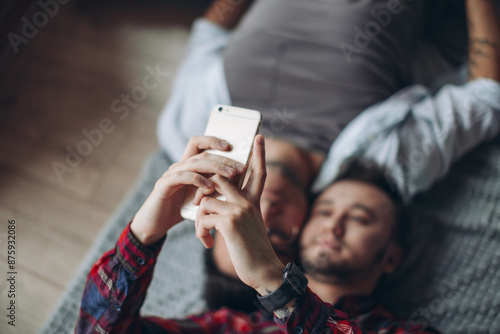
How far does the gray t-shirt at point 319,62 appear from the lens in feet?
2.82

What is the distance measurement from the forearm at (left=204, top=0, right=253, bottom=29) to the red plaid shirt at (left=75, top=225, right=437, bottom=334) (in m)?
0.74

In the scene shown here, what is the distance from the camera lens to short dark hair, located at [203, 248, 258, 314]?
767mm

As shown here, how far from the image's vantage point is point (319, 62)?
2.86ft

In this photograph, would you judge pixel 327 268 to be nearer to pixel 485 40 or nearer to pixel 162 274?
pixel 162 274

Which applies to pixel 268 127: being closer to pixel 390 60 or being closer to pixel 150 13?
pixel 390 60

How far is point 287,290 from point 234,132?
0.23 meters

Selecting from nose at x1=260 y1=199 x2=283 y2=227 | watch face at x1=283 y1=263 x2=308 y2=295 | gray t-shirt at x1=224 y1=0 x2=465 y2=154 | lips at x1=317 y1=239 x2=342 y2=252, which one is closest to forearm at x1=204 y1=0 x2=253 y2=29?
gray t-shirt at x1=224 y1=0 x2=465 y2=154

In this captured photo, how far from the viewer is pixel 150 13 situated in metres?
1.27

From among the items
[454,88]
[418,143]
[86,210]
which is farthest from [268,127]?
[86,210]

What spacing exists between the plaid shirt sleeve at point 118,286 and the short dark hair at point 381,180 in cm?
49

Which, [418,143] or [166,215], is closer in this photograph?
[166,215]

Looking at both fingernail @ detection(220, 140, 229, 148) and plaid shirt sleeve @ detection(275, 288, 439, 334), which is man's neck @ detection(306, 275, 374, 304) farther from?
fingernail @ detection(220, 140, 229, 148)

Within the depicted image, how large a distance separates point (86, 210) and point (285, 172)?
579 millimetres

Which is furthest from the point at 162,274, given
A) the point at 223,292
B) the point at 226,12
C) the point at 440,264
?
the point at 226,12
